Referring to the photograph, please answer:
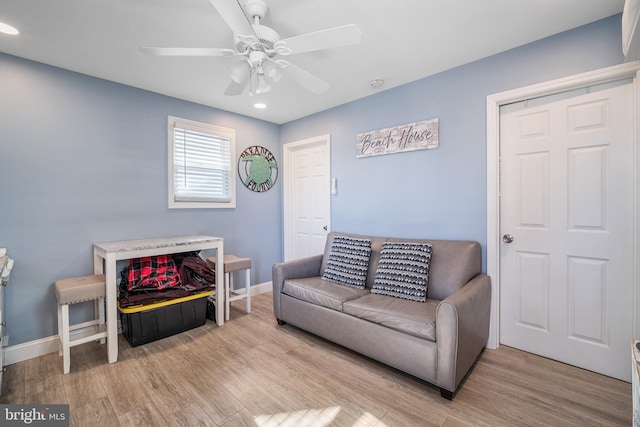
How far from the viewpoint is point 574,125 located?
203 cm

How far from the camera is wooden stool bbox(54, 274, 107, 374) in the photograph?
6.66ft

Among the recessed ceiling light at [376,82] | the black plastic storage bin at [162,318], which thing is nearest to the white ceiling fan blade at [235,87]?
the recessed ceiling light at [376,82]

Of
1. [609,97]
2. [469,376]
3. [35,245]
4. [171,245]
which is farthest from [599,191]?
[35,245]

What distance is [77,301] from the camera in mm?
2090

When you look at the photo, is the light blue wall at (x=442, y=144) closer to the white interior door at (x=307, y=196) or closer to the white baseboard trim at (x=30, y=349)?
the white interior door at (x=307, y=196)

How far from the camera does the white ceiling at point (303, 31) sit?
1728 mm

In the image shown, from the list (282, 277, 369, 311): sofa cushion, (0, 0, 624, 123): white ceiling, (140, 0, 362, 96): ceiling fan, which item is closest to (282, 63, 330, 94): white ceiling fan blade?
(140, 0, 362, 96): ceiling fan

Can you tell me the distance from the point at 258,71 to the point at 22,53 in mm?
2005

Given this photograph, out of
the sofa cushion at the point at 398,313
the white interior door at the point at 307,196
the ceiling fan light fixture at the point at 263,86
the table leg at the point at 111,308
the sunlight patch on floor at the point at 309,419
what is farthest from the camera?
the white interior door at the point at 307,196

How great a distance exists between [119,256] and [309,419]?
1.88 meters

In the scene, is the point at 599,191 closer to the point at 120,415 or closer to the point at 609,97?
the point at 609,97

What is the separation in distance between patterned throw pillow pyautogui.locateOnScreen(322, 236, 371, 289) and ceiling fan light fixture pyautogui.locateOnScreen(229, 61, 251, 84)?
5.89 ft

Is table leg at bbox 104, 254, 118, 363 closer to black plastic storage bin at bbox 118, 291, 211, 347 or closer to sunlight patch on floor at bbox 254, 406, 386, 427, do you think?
black plastic storage bin at bbox 118, 291, 211, 347

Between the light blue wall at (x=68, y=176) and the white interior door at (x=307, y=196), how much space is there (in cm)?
138
